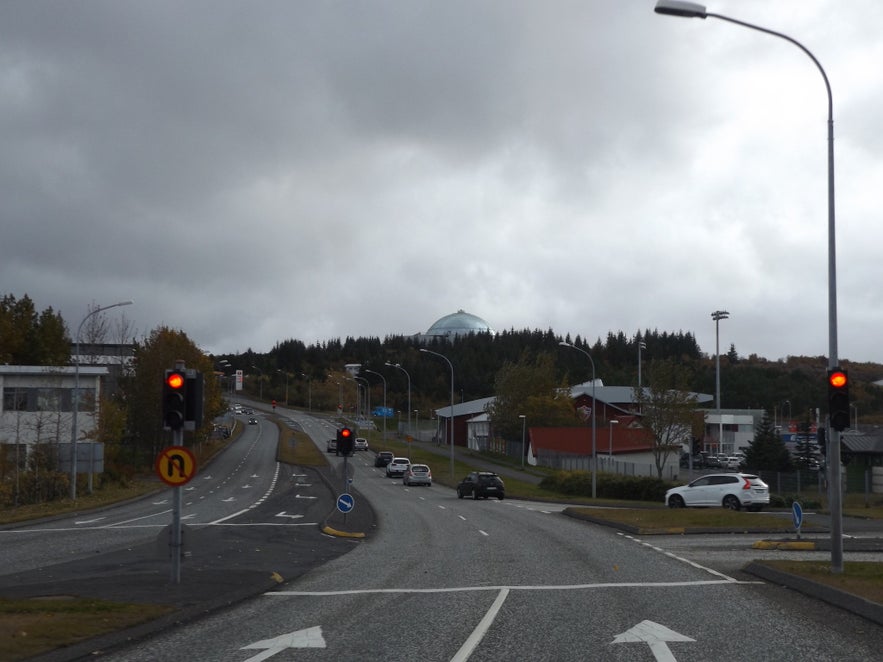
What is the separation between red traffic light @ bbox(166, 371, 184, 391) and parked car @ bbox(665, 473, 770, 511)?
29041mm

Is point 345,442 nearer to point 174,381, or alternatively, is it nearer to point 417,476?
point 174,381

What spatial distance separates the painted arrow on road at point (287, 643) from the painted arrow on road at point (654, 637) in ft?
10.9

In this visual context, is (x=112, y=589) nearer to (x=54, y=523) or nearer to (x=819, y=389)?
(x=54, y=523)

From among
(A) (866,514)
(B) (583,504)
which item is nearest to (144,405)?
(B) (583,504)

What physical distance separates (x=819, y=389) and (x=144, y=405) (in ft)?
325

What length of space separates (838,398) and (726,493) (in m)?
24.2

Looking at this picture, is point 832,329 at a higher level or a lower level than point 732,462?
higher

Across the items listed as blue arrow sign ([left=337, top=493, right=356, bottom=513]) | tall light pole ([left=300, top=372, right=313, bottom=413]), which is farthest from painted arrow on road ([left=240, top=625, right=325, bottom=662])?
tall light pole ([left=300, top=372, right=313, bottom=413])

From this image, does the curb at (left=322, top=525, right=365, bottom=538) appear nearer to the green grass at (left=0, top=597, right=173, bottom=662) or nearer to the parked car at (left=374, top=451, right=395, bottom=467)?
the green grass at (left=0, top=597, right=173, bottom=662)

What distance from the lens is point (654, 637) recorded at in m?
10.9

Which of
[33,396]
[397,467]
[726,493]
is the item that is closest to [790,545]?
[726,493]

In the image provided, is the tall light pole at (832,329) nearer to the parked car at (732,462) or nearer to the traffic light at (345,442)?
the traffic light at (345,442)

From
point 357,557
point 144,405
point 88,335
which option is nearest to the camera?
point 357,557

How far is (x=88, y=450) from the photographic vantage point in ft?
141
